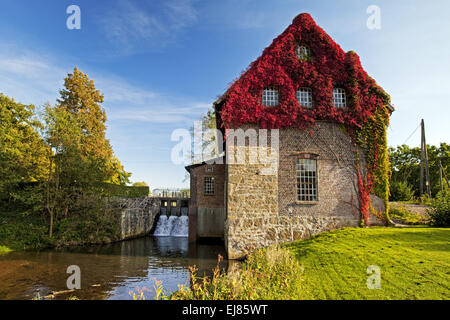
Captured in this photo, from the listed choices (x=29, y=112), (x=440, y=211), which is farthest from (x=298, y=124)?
(x=29, y=112)

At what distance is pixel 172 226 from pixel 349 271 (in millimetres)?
18388

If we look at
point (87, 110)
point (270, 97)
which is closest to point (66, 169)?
point (87, 110)

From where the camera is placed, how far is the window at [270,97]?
13117mm

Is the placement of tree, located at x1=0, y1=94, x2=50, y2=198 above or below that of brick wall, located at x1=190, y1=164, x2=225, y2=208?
above

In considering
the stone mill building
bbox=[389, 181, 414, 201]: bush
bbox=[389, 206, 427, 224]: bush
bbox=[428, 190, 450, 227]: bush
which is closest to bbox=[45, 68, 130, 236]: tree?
the stone mill building

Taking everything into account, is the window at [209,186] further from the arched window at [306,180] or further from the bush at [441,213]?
the bush at [441,213]

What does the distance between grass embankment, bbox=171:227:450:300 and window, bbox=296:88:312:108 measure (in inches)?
260

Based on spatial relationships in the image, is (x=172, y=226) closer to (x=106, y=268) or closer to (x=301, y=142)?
(x=106, y=268)

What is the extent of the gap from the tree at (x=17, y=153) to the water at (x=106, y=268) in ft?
19.1

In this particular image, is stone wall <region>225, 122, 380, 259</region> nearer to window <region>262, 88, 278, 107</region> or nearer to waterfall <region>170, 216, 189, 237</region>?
window <region>262, 88, 278, 107</region>

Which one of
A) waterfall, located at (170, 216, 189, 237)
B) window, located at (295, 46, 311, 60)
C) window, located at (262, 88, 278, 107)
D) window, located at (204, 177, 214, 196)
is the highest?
window, located at (295, 46, 311, 60)

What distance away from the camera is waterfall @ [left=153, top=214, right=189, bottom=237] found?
76.1 feet

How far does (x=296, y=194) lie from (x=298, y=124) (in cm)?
347
